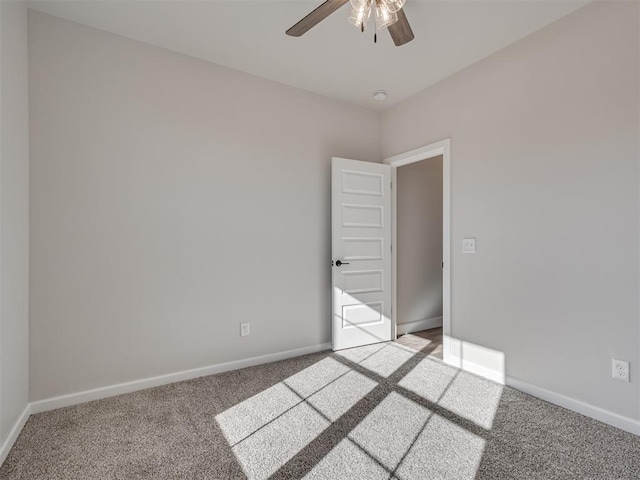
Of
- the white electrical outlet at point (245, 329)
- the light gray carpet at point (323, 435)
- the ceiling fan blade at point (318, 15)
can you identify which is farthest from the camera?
the white electrical outlet at point (245, 329)

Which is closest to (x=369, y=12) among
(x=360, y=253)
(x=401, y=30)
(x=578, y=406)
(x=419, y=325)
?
(x=401, y=30)

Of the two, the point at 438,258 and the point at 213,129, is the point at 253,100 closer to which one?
the point at 213,129

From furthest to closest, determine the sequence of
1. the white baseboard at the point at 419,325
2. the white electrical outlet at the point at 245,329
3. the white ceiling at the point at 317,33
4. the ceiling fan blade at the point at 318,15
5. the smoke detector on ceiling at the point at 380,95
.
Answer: the white baseboard at the point at 419,325 → the smoke detector on ceiling at the point at 380,95 → the white electrical outlet at the point at 245,329 → the white ceiling at the point at 317,33 → the ceiling fan blade at the point at 318,15

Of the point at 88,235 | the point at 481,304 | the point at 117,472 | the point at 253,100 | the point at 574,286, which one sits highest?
the point at 253,100

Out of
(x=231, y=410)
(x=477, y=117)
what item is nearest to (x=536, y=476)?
(x=231, y=410)

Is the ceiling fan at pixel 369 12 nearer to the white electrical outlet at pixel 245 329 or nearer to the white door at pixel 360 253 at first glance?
the white door at pixel 360 253

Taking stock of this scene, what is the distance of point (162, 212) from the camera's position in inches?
105

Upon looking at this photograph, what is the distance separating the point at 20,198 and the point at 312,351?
2.66 metres

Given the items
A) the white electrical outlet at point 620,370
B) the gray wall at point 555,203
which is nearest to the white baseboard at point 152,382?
the gray wall at point 555,203

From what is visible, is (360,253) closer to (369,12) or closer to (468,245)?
(468,245)

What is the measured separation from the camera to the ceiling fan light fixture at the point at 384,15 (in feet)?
5.74

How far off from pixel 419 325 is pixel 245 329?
2.38 metres

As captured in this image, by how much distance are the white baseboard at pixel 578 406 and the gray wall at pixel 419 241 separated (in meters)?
1.70

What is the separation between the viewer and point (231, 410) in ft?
7.34
